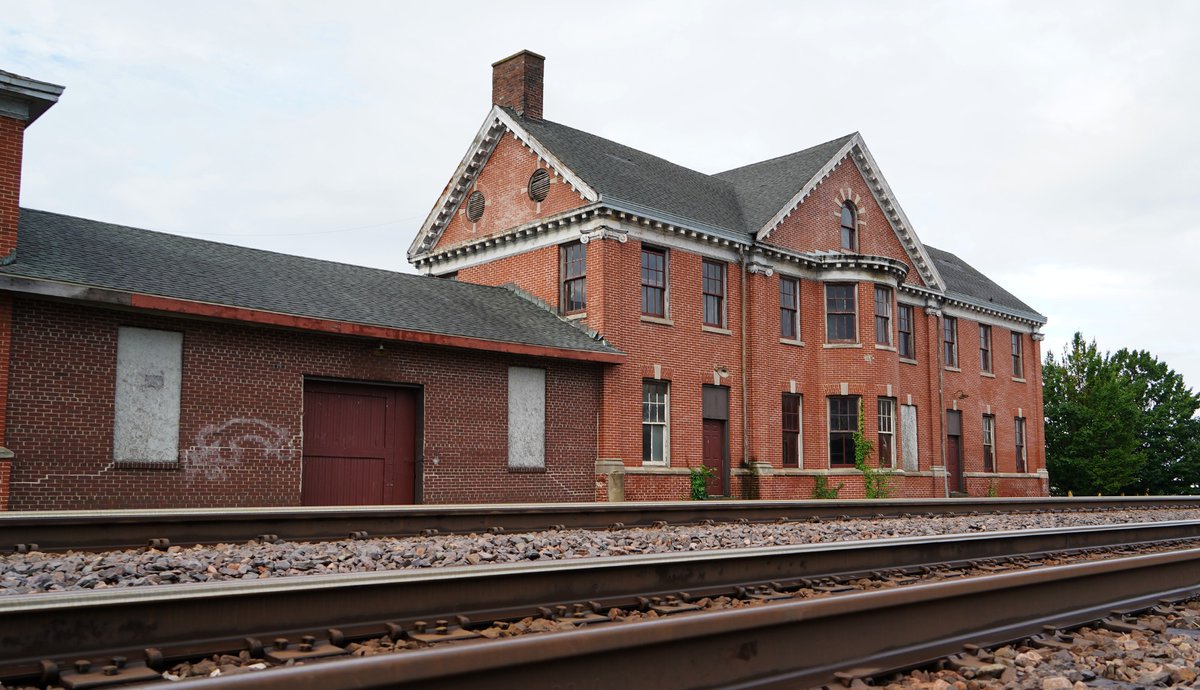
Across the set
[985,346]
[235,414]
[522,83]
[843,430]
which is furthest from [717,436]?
[985,346]

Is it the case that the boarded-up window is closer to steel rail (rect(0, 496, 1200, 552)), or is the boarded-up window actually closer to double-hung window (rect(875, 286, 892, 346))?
double-hung window (rect(875, 286, 892, 346))

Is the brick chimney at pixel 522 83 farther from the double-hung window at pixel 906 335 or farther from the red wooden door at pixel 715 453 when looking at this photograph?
the double-hung window at pixel 906 335

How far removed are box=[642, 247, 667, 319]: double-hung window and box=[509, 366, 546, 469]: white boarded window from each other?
3787 millimetres

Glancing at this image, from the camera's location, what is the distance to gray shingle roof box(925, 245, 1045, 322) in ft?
108

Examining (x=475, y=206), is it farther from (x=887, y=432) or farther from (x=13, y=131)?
(x=13, y=131)

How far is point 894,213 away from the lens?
29.0 m

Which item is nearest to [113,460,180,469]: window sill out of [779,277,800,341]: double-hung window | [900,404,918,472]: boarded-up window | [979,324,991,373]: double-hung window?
[779,277,800,341]: double-hung window

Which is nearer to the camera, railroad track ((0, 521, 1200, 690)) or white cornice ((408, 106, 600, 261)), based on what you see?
railroad track ((0, 521, 1200, 690))

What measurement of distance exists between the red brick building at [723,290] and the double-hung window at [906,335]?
64 mm

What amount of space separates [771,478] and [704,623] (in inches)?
816

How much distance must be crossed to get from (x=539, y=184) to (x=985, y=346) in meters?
18.3

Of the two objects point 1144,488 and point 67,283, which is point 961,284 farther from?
point 67,283

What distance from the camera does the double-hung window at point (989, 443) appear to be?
3300cm

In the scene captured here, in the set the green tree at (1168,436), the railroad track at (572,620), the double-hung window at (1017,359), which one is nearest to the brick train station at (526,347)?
the double-hung window at (1017,359)
